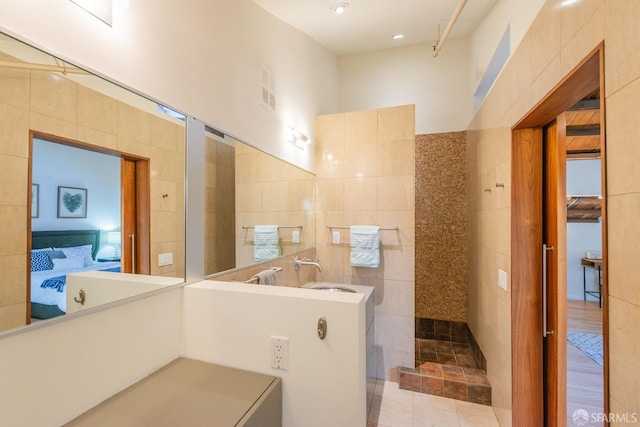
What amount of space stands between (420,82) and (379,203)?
164cm

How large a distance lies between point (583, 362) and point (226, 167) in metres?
3.36

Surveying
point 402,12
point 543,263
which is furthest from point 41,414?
point 402,12

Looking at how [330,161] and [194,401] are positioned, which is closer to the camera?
[194,401]

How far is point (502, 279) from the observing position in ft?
5.91

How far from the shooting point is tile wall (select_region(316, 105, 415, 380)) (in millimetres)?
2531

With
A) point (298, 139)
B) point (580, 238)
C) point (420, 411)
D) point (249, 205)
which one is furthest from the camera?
point (580, 238)

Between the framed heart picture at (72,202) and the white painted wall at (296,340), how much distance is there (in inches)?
21.8

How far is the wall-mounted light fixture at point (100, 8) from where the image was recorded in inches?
33.7

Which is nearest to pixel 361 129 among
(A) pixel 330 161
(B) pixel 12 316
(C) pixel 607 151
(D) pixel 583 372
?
(A) pixel 330 161

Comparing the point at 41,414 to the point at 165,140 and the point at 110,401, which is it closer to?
the point at 110,401

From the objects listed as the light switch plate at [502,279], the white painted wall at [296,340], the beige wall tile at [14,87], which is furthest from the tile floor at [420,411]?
the beige wall tile at [14,87]

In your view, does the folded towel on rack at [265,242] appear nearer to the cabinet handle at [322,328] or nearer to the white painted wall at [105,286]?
the white painted wall at [105,286]

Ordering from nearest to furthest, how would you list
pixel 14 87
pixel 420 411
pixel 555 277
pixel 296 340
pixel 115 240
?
pixel 14 87 < pixel 115 240 < pixel 296 340 < pixel 555 277 < pixel 420 411

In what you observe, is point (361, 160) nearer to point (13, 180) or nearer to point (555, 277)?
point (555, 277)
